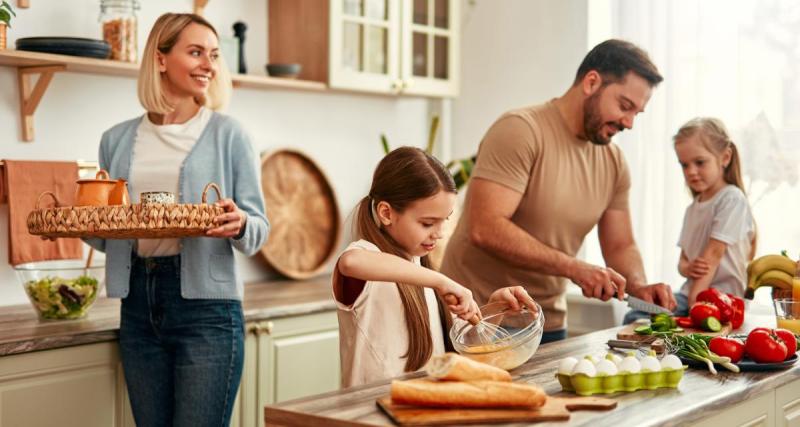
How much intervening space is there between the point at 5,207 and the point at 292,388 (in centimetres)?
111

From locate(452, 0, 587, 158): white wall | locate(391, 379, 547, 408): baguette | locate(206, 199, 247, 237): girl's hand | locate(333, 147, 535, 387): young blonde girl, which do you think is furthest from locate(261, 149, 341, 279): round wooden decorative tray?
locate(391, 379, 547, 408): baguette

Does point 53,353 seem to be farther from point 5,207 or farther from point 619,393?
point 619,393

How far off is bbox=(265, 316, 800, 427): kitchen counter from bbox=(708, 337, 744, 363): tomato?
0.06 metres

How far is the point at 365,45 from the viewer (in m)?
3.91

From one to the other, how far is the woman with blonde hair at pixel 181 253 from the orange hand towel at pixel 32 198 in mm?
487

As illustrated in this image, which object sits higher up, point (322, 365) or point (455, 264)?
point (455, 264)

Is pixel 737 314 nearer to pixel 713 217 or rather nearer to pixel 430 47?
pixel 713 217

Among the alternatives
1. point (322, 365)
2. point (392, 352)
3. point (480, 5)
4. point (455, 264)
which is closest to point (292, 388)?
point (322, 365)

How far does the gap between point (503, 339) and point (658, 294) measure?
36.8 inches

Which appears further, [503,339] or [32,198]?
[32,198]

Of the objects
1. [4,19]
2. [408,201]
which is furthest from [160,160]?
[408,201]

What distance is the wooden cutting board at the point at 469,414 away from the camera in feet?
4.85

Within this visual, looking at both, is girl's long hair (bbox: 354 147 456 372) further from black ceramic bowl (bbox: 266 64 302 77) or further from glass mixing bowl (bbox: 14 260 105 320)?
black ceramic bowl (bbox: 266 64 302 77)

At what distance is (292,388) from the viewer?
3322 mm
